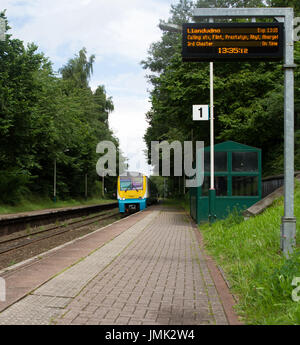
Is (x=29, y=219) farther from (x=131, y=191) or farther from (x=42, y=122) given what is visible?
(x=131, y=191)

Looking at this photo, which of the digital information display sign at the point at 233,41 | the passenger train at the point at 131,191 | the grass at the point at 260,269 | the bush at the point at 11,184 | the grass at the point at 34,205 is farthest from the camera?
the passenger train at the point at 131,191

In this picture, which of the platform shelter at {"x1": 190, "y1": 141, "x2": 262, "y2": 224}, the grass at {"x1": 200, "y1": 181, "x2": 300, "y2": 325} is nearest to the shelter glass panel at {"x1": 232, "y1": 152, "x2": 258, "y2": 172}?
the platform shelter at {"x1": 190, "y1": 141, "x2": 262, "y2": 224}

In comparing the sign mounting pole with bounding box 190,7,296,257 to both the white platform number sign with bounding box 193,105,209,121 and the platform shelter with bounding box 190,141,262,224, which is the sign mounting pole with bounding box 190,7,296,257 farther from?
the platform shelter with bounding box 190,141,262,224

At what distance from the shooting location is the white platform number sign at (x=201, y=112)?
1496 centimetres

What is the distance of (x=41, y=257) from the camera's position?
27.6ft

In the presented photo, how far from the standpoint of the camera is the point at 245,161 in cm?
1532

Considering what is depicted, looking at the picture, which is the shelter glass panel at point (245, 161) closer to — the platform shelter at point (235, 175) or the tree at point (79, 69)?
the platform shelter at point (235, 175)

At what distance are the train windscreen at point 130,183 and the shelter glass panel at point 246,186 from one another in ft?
45.1

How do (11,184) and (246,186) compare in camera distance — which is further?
(11,184)

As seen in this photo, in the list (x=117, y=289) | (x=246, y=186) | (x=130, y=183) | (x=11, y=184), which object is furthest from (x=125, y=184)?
(x=117, y=289)

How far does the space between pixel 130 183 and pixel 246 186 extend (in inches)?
554

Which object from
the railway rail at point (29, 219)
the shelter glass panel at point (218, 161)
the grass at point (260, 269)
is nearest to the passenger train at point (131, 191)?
the railway rail at point (29, 219)

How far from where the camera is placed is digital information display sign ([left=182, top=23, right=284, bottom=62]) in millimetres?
7660

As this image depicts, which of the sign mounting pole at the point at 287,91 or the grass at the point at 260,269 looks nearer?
the grass at the point at 260,269
